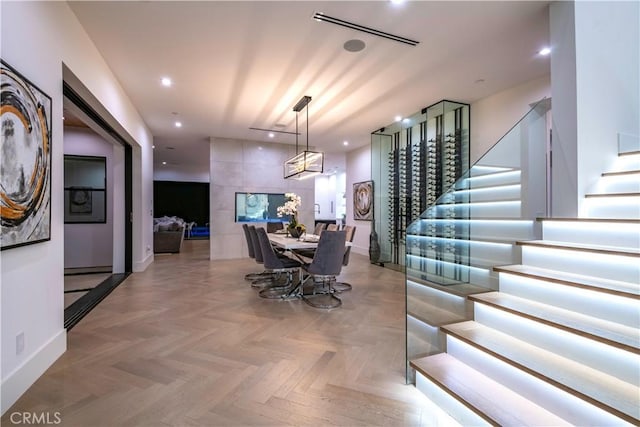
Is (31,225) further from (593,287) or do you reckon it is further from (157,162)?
(157,162)

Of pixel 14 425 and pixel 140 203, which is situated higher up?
pixel 140 203

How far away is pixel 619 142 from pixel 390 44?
2.50 m

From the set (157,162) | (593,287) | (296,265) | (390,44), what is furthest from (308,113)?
(157,162)

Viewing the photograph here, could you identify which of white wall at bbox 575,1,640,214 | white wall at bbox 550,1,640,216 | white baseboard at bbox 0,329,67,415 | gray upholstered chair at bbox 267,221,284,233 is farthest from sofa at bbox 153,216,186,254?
white wall at bbox 575,1,640,214

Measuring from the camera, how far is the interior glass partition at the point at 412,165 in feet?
17.1

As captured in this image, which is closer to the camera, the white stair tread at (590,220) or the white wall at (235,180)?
the white stair tread at (590,220)

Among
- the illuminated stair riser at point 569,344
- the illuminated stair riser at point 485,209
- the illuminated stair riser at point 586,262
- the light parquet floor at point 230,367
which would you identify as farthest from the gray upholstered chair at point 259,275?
the illuminated stair riser at point 586,262

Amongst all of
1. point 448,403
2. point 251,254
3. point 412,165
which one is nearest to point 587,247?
point 448,403

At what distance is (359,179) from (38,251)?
731 centimetres

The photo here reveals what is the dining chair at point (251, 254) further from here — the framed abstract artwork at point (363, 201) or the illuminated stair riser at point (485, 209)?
the framed abstract artwork at point (363, 201)

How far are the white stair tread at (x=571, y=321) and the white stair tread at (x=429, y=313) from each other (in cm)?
21

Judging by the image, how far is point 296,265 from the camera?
14.0ft

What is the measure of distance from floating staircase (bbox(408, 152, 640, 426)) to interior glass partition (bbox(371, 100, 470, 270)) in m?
2.78

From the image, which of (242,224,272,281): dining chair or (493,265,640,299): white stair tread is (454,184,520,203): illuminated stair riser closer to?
(493,265,640,299): white stair tread
